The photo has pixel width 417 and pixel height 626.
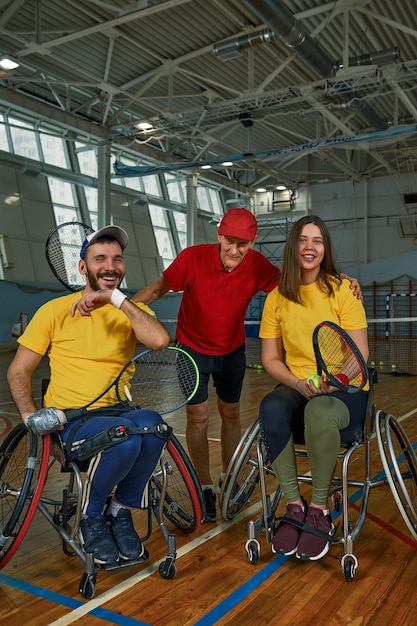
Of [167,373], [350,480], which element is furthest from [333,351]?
[167,373]

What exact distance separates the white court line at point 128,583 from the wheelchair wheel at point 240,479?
0.07m

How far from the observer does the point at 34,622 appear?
1862 millimetres

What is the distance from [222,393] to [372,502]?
103 cm

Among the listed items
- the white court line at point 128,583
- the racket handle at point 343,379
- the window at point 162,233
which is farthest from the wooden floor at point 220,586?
the window at point 162,233

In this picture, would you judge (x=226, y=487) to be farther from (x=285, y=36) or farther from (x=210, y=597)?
(x=285, y=36)

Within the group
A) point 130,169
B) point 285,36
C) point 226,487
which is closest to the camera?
point 226,487

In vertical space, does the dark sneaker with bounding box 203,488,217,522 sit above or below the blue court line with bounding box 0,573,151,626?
below

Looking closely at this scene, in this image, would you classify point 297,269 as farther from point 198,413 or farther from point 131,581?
point 131,581

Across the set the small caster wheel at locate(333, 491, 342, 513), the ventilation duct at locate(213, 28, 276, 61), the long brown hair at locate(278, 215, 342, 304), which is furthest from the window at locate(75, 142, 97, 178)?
the small caster wheel at locate(333, 491, 342, 513)

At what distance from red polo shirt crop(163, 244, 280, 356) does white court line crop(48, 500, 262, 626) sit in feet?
2.80

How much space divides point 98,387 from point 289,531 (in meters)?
0.95

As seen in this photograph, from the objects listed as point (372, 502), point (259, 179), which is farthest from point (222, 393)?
point (259, 179)

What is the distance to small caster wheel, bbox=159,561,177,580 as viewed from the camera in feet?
7.15

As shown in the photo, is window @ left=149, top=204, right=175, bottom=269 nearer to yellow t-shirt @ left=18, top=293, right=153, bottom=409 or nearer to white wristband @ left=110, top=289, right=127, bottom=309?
yellow t-shirt @ left=18, top=293, right=153, bottom=409
